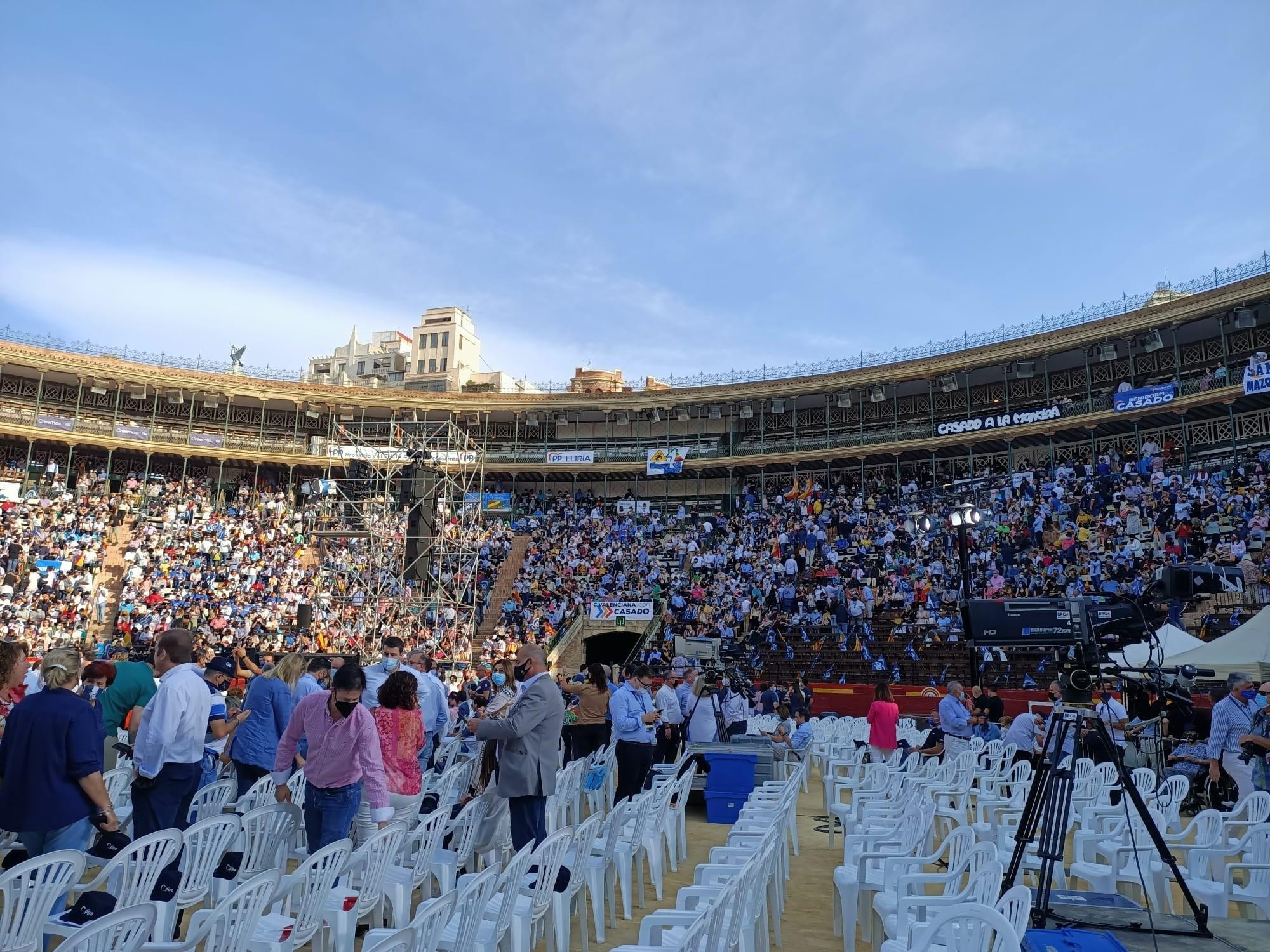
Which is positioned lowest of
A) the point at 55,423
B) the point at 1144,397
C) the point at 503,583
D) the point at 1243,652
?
the point at 1243,652

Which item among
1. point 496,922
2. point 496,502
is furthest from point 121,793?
point 496,502

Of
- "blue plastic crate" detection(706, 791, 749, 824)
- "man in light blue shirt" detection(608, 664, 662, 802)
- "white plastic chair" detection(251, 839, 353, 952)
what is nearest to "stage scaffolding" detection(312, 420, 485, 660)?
"blue plastic crate" detection(706, 791, 749, 824)

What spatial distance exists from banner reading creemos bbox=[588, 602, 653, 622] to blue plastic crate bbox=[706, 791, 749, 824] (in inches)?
637

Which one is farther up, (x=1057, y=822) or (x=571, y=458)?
(x=571, y=458)

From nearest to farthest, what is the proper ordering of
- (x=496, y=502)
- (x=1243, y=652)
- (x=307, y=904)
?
(x=307, y=904), (x=1243, y=652), (x=496, y=502)

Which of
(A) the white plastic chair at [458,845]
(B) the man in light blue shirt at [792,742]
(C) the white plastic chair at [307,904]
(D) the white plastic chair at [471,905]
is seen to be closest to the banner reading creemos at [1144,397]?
(B) the man in light blue shirt at [792,742]

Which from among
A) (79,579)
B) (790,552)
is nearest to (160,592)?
(79,579)

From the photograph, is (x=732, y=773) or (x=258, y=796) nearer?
(x=258, y=796)

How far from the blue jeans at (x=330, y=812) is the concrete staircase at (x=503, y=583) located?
21328 millimetres

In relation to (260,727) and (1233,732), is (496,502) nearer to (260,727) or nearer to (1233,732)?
(260,727)

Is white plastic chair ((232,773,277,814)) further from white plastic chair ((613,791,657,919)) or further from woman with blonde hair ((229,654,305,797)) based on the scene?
white plastic chair ((613,791,657,919))

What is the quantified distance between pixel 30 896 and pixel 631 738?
573 cm

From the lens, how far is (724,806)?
9.96 m

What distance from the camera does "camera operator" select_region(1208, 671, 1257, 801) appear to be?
859cm
